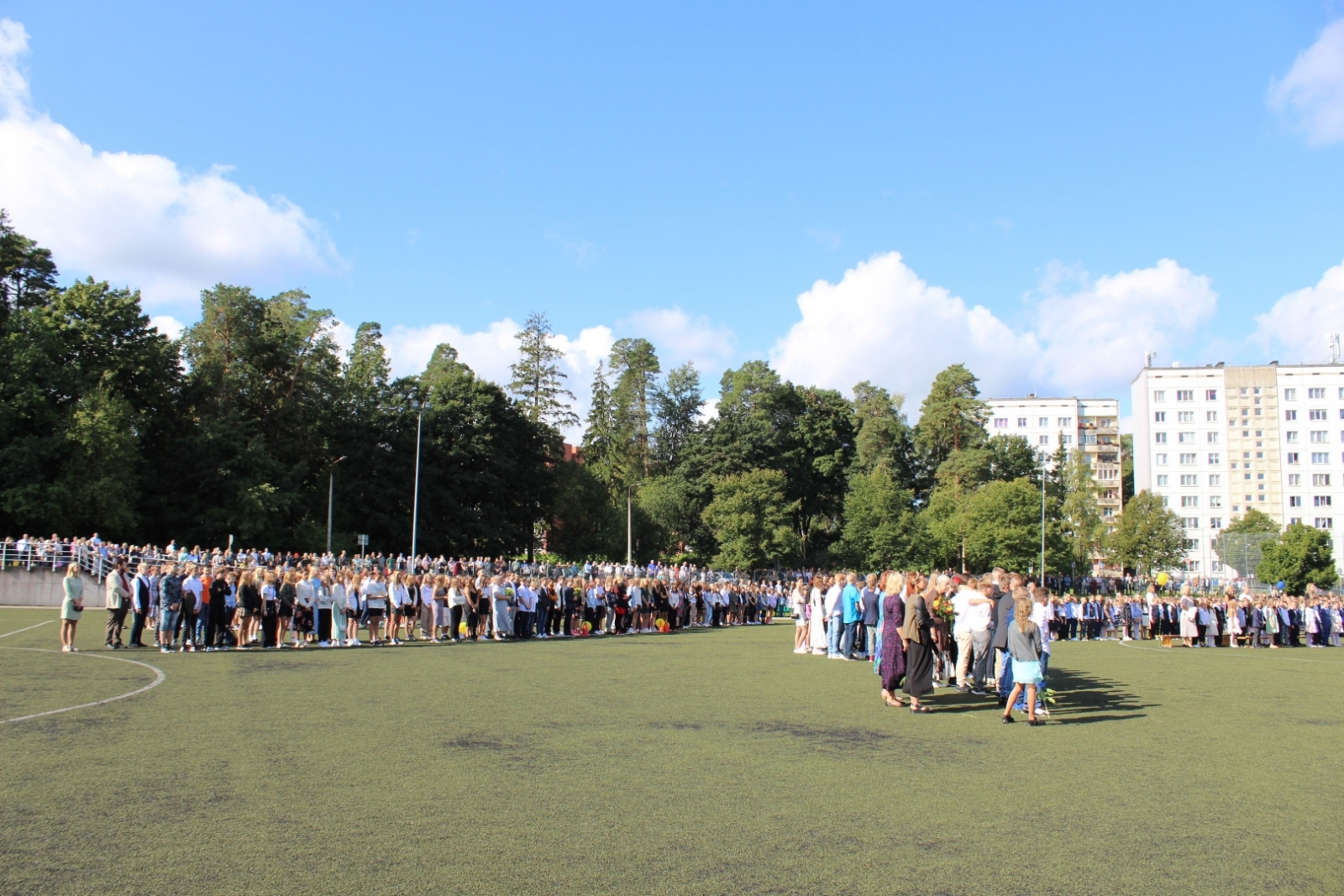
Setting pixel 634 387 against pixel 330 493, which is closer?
pixel 330 493

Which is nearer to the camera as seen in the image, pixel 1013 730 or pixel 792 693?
pixel 1013 730

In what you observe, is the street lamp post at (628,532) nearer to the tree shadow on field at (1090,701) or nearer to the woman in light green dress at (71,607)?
the woman in light green dress at (71,607)

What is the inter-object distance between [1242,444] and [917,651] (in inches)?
4263

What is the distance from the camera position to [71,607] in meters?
17.7

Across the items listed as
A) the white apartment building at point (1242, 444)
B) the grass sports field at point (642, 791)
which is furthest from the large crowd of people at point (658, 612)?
the white apartment building at point (1242, 444)

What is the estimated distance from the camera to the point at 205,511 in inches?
1940

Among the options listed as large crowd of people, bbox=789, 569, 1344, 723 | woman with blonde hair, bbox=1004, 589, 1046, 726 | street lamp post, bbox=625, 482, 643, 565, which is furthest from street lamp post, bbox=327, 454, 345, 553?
woman with blonde hair, bbox=1004, 589, 1046, 726

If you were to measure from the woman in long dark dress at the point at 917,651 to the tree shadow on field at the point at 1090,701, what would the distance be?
5.40 ft

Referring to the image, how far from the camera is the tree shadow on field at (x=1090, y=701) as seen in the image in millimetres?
12398

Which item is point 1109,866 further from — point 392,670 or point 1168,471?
point 1168,471

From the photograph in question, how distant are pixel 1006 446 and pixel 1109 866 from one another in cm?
8298

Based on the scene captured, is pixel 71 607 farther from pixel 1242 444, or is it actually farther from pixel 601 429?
pixel 1242 444

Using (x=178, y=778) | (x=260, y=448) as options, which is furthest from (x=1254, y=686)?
(x=260, y=448)

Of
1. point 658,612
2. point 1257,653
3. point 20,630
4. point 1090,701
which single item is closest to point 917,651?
point 1090,701
